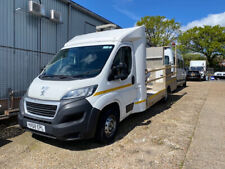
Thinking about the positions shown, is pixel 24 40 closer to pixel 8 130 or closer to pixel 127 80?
pixel 8 130

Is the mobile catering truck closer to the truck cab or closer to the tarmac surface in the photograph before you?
the truck cab

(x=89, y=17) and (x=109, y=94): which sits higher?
(x=89, y=17)

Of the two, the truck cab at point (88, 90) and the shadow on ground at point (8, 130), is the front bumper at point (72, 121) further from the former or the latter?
the shadow on ground at point (8, 130)

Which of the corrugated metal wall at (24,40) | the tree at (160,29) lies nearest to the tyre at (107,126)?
the corrugated metal wall at (24,40)

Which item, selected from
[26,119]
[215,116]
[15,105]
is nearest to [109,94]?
[26,119]

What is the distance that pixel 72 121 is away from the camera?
304cm

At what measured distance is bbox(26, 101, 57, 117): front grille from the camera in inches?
122

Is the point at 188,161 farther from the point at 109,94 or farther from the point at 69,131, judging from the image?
the point at 69,131

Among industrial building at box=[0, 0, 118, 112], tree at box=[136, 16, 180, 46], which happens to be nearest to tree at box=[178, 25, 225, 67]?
tree at box=[136, 16, 180, 46]

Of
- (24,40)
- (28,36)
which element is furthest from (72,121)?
(28,36)

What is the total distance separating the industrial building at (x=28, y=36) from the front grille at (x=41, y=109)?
2.44 m

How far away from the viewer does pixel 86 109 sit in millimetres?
3066

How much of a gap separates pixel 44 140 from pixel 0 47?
3601mm

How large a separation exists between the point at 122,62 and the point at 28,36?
4.33 metres
